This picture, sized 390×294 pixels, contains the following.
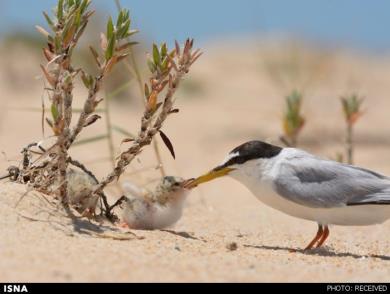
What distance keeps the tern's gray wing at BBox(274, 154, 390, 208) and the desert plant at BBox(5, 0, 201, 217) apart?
813 mm

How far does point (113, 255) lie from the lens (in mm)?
3510

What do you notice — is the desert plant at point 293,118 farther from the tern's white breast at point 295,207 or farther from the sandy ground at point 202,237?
the tern's white breast at point 295,207

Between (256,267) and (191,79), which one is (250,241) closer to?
(256,267)

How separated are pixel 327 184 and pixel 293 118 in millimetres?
2861

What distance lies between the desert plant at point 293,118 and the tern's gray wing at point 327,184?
8.45 ft

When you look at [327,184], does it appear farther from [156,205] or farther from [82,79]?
[82,79]

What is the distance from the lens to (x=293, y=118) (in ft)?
23.8

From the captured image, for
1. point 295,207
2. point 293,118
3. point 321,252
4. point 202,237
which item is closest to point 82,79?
point 202,237

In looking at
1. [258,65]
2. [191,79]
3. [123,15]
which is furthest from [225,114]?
[123,15]

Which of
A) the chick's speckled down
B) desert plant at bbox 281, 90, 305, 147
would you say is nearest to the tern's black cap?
the chick's speckled down

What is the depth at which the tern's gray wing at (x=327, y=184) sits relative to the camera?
14.4 ft

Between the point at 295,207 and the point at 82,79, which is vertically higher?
the point at 82,79

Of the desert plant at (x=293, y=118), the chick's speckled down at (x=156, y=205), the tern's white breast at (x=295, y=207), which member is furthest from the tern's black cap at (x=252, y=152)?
the desert plant at (x=293, y=118)

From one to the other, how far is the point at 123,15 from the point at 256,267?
1.45 metres
